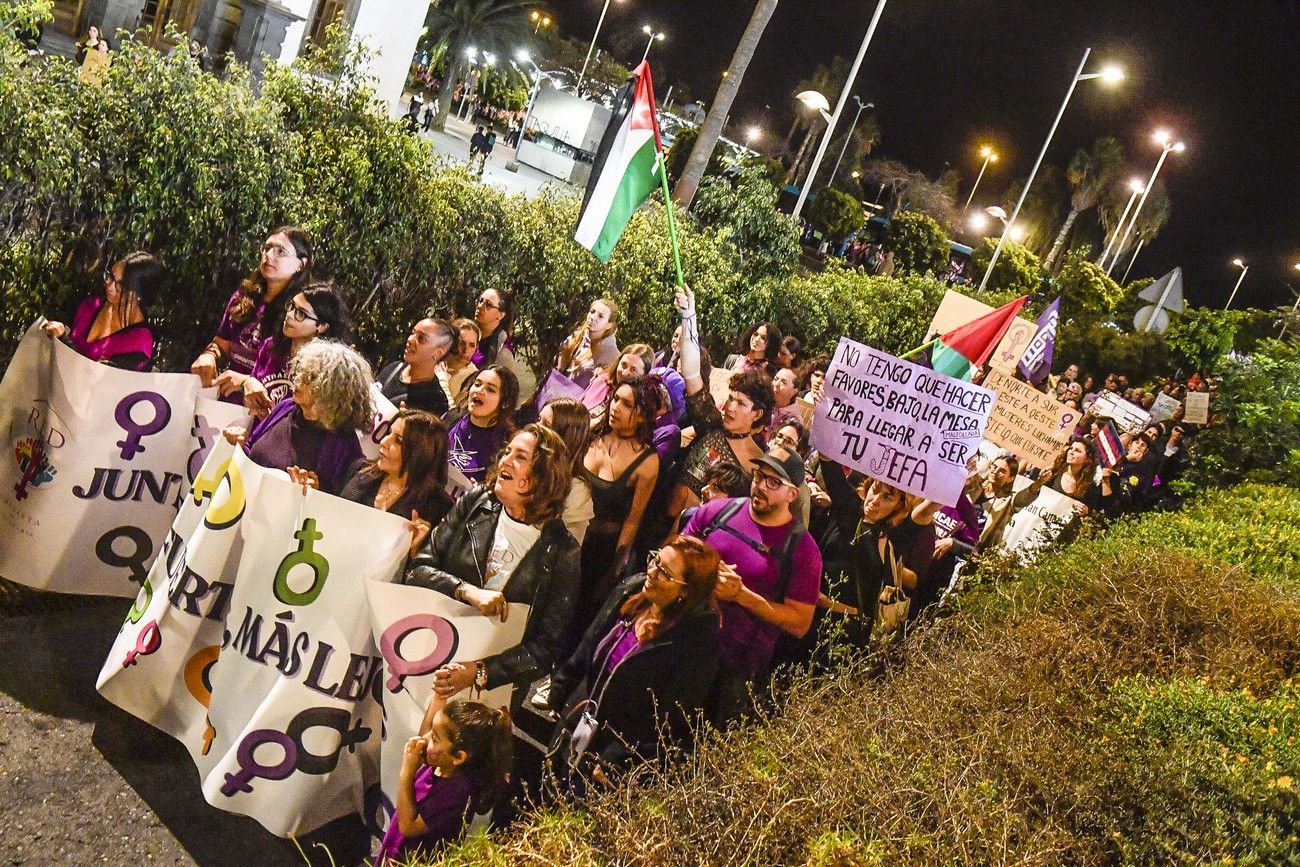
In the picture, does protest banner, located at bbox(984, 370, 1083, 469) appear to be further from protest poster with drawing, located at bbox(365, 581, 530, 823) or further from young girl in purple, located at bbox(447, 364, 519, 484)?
protest poster with drawing, located at bbox(365, 581, 530, 823)

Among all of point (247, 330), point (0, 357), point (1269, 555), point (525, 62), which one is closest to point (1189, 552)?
point (1269, 555)

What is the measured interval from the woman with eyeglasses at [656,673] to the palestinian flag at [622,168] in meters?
3.07

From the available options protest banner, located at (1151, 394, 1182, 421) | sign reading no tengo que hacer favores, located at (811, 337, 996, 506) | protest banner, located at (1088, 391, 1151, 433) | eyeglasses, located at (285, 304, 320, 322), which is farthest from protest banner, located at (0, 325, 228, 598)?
protest banner, located at (1151, 394, 1182, 421)

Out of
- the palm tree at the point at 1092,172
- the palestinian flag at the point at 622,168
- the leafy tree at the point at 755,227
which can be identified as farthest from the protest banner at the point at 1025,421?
the palm tree at the point at 1092,172

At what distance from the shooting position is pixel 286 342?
5.16 metres

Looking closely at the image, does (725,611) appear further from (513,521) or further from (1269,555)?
(1269,555)

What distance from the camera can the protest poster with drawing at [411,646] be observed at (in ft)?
11.9

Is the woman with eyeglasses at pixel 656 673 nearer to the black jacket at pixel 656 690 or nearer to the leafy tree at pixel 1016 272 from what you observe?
the black jacket at pixel 656 690

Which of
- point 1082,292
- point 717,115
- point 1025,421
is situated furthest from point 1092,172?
point 1025,421

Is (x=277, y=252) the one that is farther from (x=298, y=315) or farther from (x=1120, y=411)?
(x=1120, y=411)

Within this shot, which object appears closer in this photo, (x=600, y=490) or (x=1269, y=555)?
(x=600, y=490)

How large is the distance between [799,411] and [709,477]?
2.19m

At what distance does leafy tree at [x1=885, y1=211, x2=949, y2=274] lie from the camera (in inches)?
1412

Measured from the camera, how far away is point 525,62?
39344 mm
